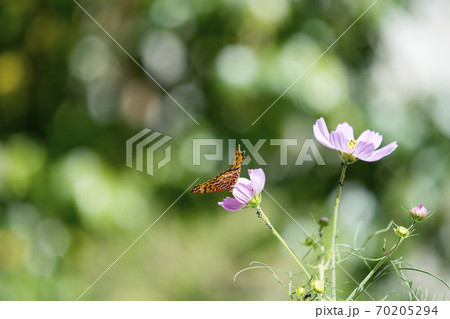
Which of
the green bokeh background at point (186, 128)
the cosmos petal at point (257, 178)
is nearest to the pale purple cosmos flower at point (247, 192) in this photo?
the cosmos petal at point (257, 178)

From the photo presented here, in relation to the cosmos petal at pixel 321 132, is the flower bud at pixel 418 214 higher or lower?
lower

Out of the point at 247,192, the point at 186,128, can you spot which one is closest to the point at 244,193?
the point at 247,192

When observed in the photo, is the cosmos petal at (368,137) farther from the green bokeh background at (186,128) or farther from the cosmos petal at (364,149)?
the green bokeh background at (186,128)

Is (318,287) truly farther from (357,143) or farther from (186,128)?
(186,128)

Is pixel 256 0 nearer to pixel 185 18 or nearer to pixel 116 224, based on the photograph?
pixel 185 18

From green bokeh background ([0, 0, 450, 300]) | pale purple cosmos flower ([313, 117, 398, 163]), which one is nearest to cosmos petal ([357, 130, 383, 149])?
pale purple cosmos flower ([313, 117, 398, 163])

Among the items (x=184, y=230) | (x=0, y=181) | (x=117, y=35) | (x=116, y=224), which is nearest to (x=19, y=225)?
(x=0, y=181)

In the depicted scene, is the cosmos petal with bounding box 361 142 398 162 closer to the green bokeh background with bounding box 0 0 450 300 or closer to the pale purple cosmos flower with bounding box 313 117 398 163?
the pale purple cosmos flower with bounding box 313 117 398 163
